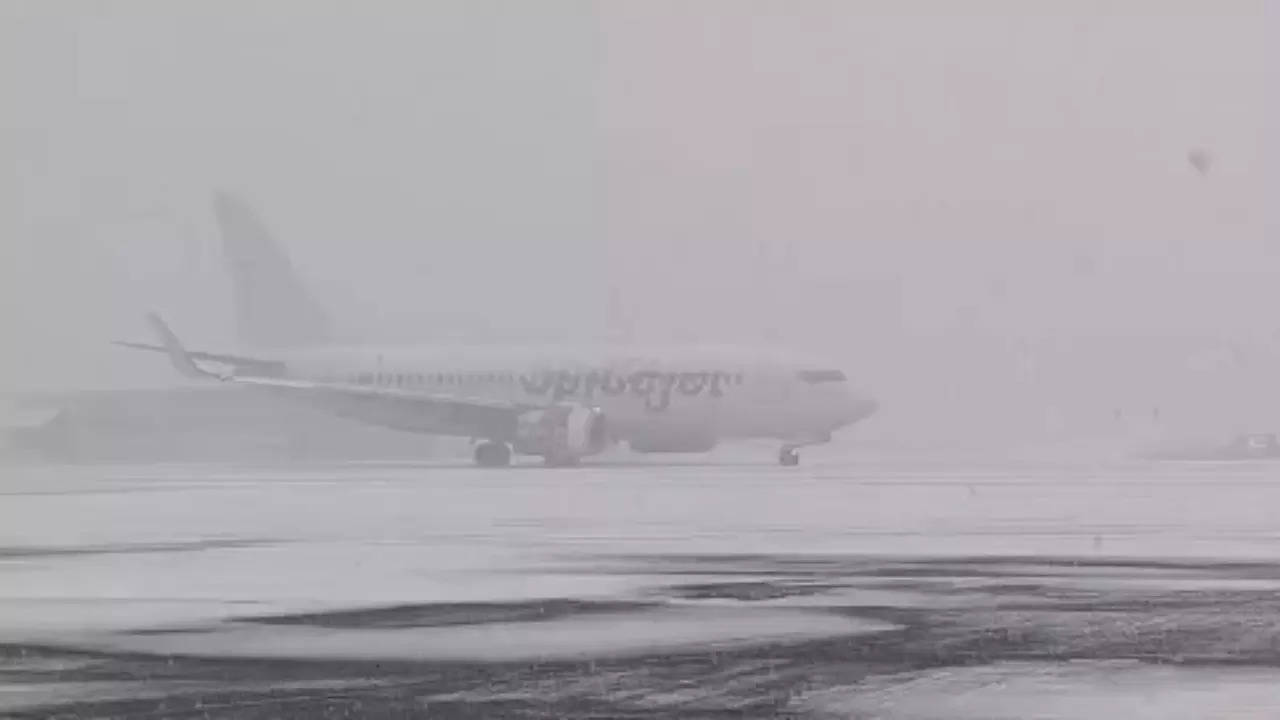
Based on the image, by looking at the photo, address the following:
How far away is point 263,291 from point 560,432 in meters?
23.4

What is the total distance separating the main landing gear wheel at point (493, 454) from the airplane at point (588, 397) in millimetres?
41

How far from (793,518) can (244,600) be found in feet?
41.7

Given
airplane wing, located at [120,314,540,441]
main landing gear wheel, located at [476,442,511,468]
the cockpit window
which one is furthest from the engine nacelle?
the cockpit window

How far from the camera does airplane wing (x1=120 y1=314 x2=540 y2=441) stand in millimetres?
49469

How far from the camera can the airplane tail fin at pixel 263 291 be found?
67.0 meters

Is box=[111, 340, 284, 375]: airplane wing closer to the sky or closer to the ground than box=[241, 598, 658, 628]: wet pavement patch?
closer to the sky

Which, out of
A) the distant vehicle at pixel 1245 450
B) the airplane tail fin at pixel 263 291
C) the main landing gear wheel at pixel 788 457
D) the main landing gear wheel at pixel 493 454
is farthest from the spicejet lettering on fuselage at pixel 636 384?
the distant vehicle at pixel 1245 450

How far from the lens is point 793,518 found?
26.0 metres

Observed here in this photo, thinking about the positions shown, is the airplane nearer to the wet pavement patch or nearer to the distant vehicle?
the distant vehicle

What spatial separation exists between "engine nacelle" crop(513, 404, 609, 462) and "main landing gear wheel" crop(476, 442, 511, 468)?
6.13 ft

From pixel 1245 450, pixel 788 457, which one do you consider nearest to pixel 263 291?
A: pixel 788 457

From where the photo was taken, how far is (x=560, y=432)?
4816 centimetres

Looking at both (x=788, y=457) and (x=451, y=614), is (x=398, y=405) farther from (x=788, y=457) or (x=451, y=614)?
(x=451, y=614)

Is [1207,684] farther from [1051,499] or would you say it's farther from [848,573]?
[1051,499]
